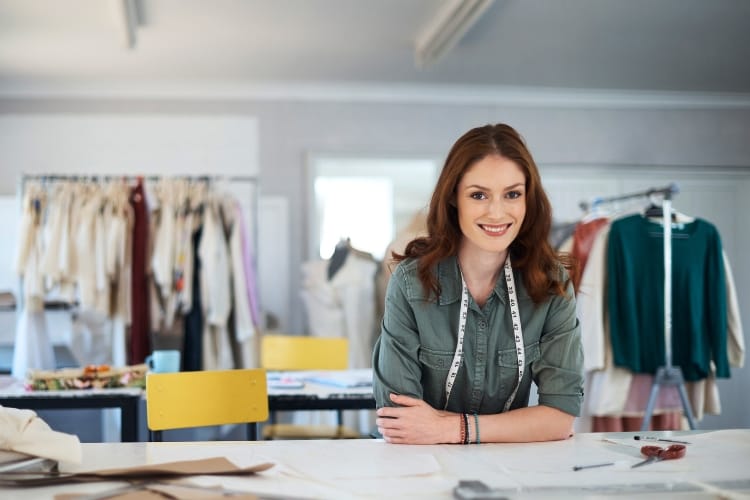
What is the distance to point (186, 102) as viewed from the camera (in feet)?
21.3

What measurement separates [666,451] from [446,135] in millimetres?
5173

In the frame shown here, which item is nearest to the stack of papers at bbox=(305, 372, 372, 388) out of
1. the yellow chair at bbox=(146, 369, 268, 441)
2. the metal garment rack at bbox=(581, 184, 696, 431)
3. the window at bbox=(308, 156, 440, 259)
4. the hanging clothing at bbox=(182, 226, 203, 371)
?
the yellow chair at bbox=(146, 369, 268, 441)

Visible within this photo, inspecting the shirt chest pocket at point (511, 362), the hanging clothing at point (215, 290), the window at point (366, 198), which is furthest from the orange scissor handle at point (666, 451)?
the window at point (366, 198)

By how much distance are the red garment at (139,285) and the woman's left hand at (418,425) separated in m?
3.48

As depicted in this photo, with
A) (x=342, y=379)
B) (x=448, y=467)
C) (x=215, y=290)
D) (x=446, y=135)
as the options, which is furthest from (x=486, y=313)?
(x=446, y=135)

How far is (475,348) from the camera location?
76.4 inches

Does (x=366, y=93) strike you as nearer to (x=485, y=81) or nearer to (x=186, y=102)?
(x=485, y=81)

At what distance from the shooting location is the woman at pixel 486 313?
6.30 feet

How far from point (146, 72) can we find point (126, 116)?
18.9 inches

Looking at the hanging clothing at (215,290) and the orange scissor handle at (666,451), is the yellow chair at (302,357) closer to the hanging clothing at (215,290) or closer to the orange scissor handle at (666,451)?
the hanging clothing at (215,290)

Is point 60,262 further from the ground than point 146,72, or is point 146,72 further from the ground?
point 146,72

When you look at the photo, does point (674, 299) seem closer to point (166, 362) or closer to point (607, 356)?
point (607, 356)

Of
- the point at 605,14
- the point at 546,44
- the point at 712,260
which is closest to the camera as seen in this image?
the point at 712,260

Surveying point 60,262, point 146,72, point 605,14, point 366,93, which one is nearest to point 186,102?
point 146,72
